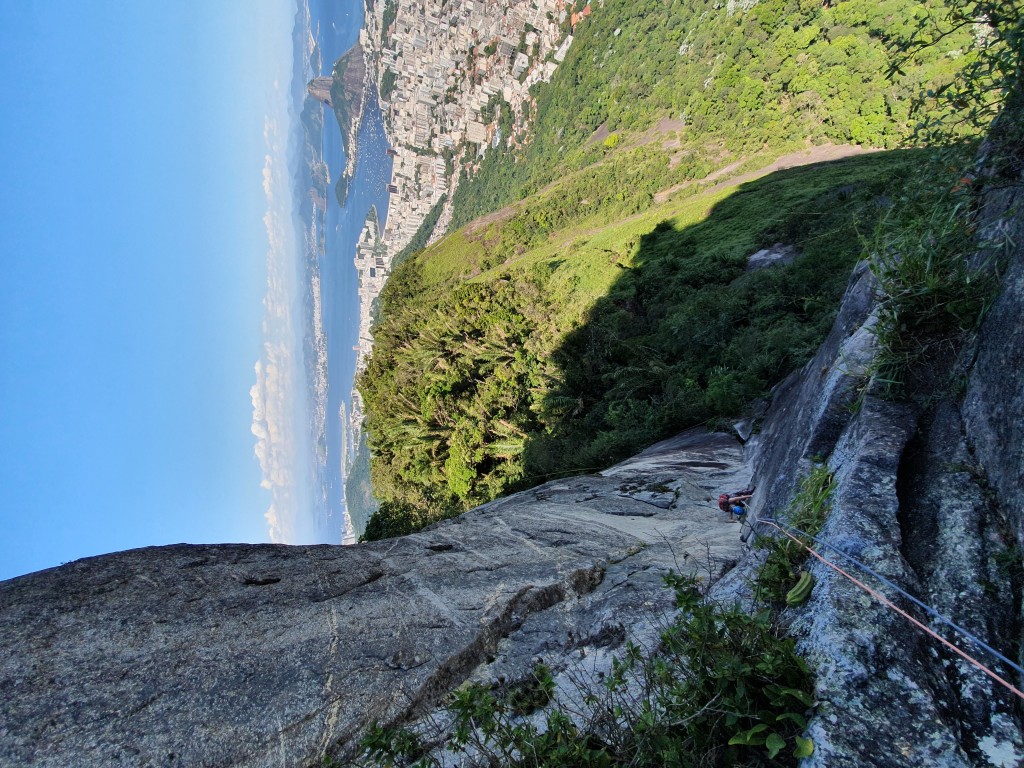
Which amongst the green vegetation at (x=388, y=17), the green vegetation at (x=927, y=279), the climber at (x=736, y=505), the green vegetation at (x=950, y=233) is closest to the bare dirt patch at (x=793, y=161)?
the climber at (x=736, y=505)

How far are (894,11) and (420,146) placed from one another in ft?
385

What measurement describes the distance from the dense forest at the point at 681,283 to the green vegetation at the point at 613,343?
9 cm

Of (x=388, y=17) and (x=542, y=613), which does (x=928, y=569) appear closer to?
(x=542, y=613)

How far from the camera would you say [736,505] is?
7062mm

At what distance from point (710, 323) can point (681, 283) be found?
20.2 feet

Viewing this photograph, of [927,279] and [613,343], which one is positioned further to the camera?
[613,343]

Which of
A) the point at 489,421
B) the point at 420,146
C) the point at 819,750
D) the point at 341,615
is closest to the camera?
the point at 819,750

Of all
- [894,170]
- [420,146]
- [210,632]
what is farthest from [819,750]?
[420,146]

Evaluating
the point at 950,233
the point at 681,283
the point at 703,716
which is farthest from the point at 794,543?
the point at 681,283

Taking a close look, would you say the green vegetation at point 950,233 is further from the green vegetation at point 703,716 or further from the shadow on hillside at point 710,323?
the shadow on hillside at point 710,323

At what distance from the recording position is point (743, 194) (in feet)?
93.3

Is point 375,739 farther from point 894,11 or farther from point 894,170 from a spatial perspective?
point 894,11

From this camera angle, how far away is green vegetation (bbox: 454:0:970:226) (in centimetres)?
2528

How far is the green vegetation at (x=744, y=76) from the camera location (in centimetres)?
2528
